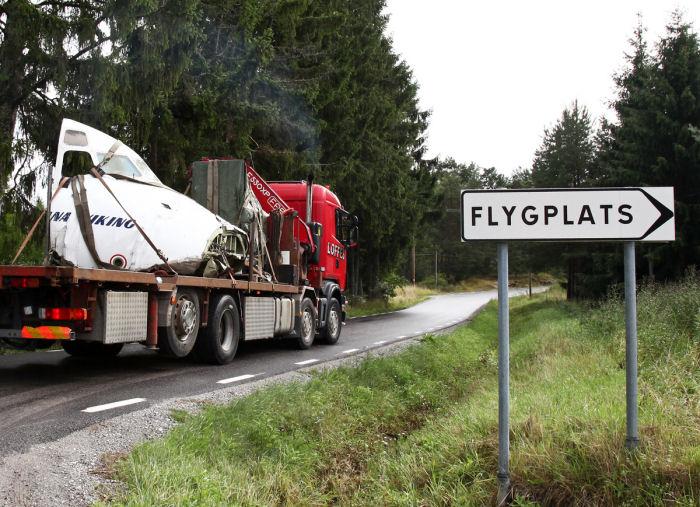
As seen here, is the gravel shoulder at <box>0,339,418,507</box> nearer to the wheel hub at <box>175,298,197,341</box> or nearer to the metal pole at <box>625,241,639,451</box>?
the wheel hub at <box>175,298,197,341</box>

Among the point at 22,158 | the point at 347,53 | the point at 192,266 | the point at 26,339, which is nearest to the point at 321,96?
the point at 347,53

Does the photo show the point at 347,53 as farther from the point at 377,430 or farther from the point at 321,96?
the point at 377,430

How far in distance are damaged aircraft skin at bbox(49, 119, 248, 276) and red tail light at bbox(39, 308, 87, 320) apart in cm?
114

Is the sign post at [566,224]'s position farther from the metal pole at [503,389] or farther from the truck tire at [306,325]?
the truck tire at [306,325]

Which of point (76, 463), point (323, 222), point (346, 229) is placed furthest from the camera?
point (346, 229)

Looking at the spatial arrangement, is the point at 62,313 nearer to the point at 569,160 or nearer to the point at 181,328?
the point at 181,328

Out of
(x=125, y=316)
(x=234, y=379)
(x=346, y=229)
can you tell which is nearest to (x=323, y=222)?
(x=346, y=229)

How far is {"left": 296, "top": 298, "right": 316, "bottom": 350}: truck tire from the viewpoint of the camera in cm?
1186

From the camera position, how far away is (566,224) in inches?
143

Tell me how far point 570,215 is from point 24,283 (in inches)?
221

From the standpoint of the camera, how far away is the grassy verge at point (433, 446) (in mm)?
3439

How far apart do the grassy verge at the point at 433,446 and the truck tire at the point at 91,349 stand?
4.04m

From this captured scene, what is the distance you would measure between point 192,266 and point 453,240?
87.6 meters

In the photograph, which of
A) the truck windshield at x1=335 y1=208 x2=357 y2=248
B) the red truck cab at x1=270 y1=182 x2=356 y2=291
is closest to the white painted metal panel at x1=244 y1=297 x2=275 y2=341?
the red truck cab at x1=270 y1=182 x2=356 y2=291
